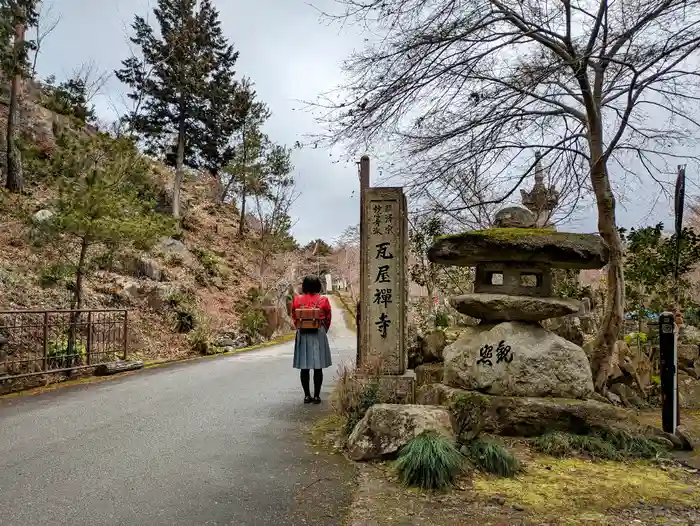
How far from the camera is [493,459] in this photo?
Result: 4.37 metres

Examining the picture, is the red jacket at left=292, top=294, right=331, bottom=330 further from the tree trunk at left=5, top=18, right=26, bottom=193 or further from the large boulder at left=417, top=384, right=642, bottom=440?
the tree trunk at left=5, top=18, right=26, bottom=193

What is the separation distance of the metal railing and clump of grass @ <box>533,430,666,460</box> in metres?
8.17

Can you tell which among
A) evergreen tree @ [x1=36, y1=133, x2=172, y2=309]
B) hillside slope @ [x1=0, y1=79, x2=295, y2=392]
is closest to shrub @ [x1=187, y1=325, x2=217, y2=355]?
hillside slope @ [x1=0, y1=79, x2=295, y2=392]

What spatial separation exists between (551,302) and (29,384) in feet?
28.9

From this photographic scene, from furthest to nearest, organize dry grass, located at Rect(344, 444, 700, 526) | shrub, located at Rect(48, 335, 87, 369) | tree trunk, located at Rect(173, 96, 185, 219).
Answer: tree trunk, located at Rect(173, 96, 185, 219) < shrub, located at Rect(48, 335, 87, 369) < dry grass, located at Rect(344, 444, 700, 526)

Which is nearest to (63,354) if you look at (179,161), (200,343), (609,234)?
(200,343)

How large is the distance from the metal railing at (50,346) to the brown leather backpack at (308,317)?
4827 millimetres

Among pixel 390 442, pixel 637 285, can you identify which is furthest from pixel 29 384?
pixel 637 285

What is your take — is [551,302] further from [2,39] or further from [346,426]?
[2,39]

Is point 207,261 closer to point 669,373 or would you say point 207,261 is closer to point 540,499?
point 669,373

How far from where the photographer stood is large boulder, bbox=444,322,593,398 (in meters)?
5.69

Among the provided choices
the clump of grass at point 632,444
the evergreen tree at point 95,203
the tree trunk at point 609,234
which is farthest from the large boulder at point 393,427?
the evergreen tree at point 95,203

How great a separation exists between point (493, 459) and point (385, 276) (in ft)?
10.0

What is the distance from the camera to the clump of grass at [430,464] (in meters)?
4.00
